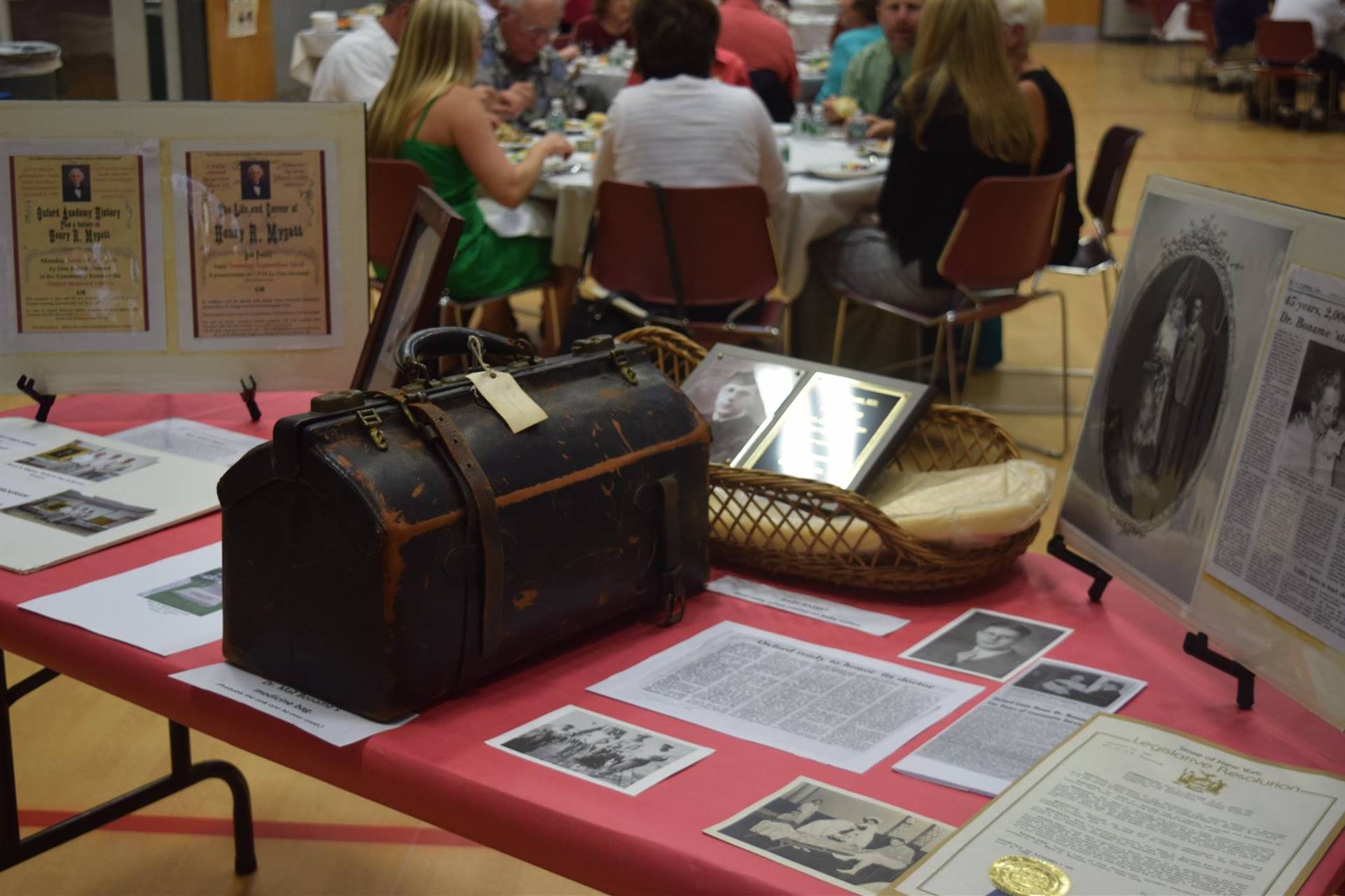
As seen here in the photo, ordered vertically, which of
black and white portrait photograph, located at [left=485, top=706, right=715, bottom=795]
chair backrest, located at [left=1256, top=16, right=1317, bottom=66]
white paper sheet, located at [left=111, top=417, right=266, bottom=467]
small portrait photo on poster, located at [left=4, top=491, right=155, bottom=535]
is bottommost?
black and white portrait photograph, located at [left=485, top=706, right=715, bottom=795]

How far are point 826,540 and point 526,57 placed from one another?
14.1 feet

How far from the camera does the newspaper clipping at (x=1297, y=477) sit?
3.80ft

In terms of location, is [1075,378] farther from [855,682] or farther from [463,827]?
[463,827]

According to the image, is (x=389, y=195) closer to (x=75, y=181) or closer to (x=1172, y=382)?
(x=75, y=181)

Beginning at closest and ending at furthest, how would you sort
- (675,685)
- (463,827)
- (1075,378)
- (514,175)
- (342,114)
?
(463,827) → (675,685) → (342,114) → (514,175) → (1075,378)

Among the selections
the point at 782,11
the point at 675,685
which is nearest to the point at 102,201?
the point at 675,685

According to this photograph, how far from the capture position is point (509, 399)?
1271 mm

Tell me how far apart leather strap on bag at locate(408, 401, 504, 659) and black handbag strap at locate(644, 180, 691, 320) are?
249 cm

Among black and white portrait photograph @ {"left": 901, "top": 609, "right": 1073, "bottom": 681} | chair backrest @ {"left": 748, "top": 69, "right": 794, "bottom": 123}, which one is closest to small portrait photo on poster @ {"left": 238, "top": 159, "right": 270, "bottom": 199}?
black and white portrait photograph @ {"left": 901, "top": 609, "right": 1073, "bottom": 681}

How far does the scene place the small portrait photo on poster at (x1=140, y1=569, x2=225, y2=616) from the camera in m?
1.41

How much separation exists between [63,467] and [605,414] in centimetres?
83

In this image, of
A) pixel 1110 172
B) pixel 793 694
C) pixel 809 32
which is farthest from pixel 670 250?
pixel 809 32

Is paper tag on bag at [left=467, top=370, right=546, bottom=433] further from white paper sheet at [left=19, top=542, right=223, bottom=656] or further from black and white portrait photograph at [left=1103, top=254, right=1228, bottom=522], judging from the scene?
black and white portrait photograph at [left=1103, top=254, right=1228, bottom=522]

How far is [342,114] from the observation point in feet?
6.15
